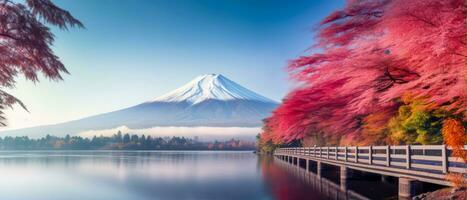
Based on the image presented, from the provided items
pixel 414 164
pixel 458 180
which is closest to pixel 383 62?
pixel 414 164

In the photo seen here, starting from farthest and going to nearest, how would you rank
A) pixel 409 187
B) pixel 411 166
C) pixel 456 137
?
1. pixel 411 166
2. pixel 409 187
3. pixel 456 137

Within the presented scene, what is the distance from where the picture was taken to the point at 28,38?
1173cm

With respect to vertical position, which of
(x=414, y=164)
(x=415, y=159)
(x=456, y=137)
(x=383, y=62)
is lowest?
(x=415, y=159)

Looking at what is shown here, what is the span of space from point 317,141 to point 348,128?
17.4 meters

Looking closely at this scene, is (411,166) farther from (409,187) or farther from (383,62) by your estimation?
(383,62)

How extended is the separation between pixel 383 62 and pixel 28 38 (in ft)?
38.7

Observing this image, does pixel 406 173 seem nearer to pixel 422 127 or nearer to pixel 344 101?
pixel 422 127

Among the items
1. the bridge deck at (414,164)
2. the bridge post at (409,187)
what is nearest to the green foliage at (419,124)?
the bridge deck at (414,164)

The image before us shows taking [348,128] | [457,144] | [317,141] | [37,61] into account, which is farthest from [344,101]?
[317,141]

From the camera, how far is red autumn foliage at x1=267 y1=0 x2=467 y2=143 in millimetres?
11086

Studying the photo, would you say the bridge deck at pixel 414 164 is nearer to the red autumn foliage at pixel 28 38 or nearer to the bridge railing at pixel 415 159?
the bridge railing at pixel 415 159

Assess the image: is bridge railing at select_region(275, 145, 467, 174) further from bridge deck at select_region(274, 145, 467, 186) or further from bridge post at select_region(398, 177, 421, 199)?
bridge post at select_region(398, 177, 421, 199)

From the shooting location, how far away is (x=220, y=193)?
2459cm

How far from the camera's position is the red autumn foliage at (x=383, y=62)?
36.4 feet
